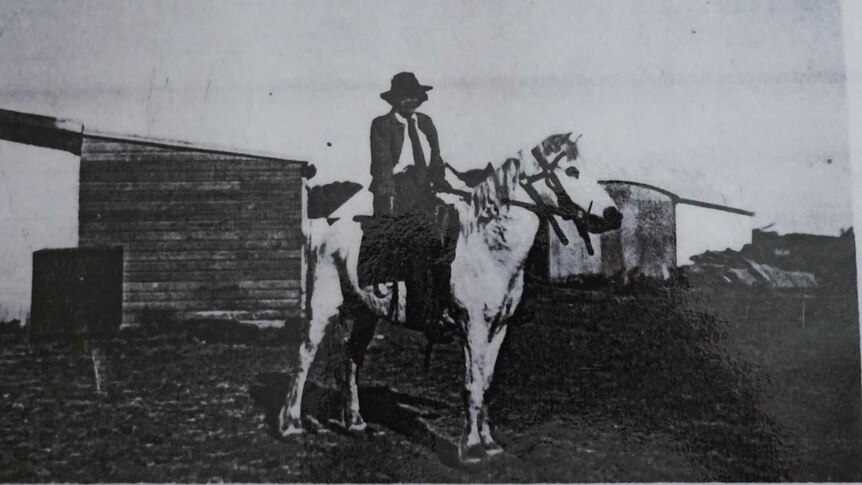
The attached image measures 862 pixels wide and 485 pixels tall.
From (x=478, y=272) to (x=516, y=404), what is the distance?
0.71m

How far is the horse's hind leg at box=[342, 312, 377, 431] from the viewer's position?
3559mm

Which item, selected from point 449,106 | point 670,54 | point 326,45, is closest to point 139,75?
point 326,45

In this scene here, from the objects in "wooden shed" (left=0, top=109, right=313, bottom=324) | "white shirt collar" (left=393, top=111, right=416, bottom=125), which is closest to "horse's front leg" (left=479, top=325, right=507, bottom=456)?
"wooden shed" (left=0, top=109, right=313, bottom=324)

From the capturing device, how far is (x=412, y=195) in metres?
3.67

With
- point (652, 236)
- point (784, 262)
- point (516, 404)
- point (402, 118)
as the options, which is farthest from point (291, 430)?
point (784, 262)

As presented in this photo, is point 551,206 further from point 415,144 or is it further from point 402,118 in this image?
point 402,118

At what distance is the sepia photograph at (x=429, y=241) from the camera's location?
11.7 ft

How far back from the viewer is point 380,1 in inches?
154

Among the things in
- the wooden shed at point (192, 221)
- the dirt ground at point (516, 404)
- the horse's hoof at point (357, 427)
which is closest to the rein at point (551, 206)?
the dirt ground at point (516, 404)

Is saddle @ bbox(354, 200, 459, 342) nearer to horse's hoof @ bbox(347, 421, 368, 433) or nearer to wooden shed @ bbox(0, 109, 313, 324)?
wooden shed @ bbox(0, 109, 313, 324)

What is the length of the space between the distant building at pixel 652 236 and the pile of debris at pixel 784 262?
2.5 inches

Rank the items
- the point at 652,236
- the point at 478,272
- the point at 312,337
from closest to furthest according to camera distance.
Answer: the point at 478,272 → the point at 312,337 → the point at 652,236

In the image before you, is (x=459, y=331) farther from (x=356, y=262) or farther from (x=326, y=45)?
(x=326, y=45)

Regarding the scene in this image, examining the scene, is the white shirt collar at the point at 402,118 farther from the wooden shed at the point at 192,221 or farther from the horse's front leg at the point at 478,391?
the horse's front leg at the point at 478,391
